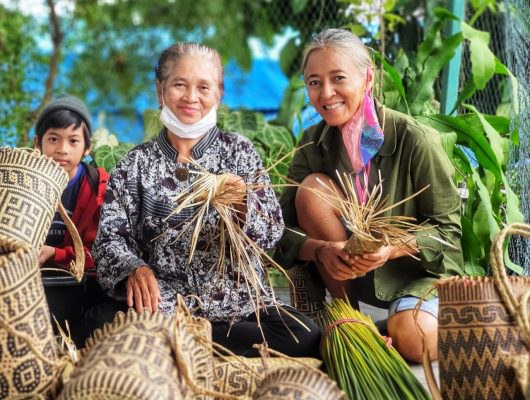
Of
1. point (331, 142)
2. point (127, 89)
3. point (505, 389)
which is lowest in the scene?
point (505, 389)

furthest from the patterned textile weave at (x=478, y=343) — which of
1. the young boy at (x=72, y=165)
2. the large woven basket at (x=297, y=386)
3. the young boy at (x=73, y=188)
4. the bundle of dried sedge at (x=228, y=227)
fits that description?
the young boy at (x=72, y=165)

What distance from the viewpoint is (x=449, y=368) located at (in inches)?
81.0

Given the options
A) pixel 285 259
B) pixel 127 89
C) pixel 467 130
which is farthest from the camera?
pixel 127 89

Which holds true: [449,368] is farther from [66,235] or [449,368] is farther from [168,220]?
[66,235]

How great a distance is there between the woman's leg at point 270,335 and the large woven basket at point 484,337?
0.73 meters

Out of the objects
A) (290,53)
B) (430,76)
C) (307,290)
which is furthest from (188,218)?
(290,53)

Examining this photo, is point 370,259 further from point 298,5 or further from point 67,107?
point 298,5

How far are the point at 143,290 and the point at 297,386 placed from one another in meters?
0.91

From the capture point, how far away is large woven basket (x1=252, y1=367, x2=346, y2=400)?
5.72ft

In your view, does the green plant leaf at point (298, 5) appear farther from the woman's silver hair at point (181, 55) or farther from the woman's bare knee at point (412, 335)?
the woman's bare knee at point (412, 335)

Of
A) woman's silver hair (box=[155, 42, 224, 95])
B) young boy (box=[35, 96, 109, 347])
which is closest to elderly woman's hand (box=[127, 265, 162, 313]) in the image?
young boy (box=[35, 96, 109, 347])

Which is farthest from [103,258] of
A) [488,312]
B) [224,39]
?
[224,39]

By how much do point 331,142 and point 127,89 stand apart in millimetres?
8582

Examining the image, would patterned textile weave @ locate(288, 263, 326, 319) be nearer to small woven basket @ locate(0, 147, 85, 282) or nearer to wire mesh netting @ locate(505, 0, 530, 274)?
wire mesh netting @ locate(505, 0, 530, 274)
